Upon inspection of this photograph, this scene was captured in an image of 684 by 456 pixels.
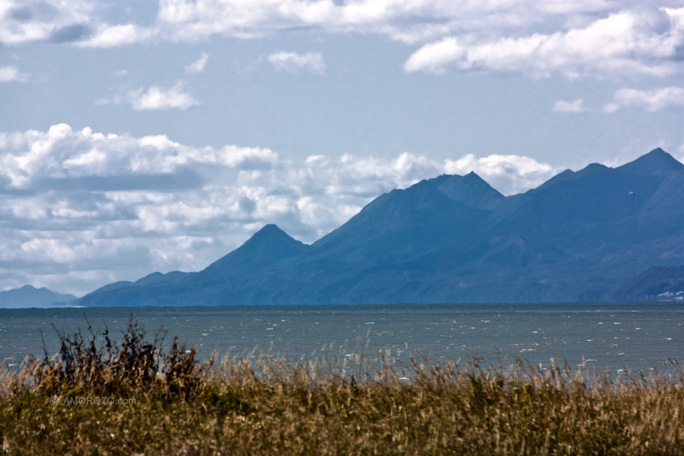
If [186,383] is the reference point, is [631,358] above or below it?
below

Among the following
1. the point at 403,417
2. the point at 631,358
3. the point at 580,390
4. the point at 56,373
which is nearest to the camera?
the point at 403,417

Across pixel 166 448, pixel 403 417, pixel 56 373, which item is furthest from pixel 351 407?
pixel 56 373

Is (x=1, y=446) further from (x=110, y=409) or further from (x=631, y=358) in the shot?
(x=631, y=358)

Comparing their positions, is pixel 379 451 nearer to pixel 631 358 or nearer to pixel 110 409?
pixel 110 409

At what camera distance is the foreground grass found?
31.8 feet

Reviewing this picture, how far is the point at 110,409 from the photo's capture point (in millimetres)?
11625

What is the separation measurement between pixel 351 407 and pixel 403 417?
0.95 m

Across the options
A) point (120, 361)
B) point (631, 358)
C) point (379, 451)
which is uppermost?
point (120, 361)

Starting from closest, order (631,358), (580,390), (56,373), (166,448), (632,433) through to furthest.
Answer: (166,448) → (632,433) → (580,390) → (56,373) → (631,358)

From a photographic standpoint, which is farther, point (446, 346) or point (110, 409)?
point (446, 346)

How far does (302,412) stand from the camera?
11.5 metres

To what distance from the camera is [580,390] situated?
1270 cm

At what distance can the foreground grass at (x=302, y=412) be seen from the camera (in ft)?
31.8

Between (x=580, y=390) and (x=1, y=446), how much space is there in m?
8.21
